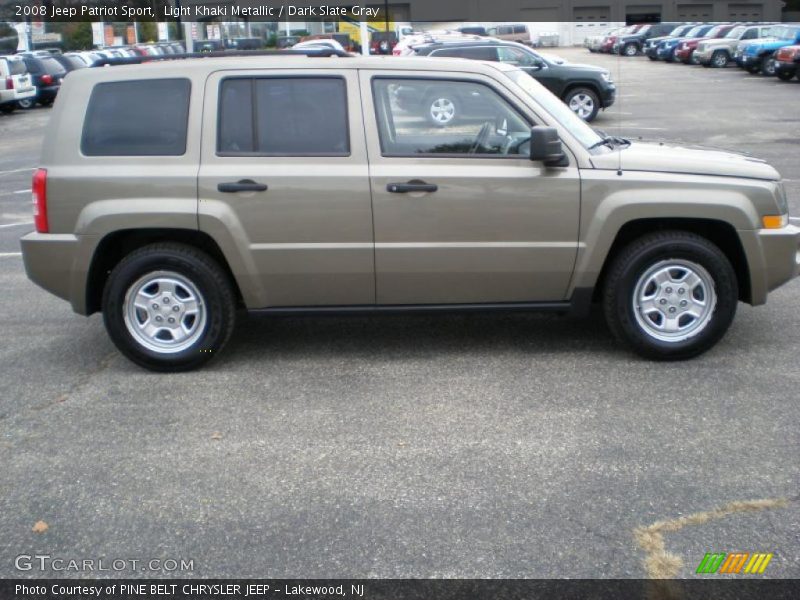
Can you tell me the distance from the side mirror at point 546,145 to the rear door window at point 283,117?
1.10 metres

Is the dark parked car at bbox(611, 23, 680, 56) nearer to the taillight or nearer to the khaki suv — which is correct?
the khaki suv

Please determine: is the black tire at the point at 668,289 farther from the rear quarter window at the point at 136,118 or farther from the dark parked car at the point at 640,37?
the dark parked car at the point at 640,37

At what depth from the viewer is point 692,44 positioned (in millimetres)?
43281

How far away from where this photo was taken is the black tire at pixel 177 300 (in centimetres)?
566

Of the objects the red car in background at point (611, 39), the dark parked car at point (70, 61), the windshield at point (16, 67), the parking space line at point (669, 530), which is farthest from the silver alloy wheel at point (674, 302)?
the red car in background at point (611, 39)

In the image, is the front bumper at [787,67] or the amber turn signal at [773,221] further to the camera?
the front bumper at [787,67]

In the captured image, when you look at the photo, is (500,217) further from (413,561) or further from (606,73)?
(606,73)

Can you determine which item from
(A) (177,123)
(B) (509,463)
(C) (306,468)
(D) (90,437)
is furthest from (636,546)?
(A) (177,123)

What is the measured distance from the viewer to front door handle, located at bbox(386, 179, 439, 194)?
18.1ft

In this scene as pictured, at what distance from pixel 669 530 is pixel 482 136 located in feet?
8.92

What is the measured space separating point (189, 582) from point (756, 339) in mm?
4113

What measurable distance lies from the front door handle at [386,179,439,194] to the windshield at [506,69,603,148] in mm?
885

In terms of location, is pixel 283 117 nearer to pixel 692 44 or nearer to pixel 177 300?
pixel 177 300

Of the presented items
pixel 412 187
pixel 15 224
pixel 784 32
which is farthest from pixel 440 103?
pixel 784 32
